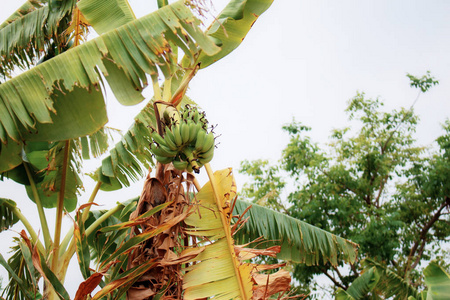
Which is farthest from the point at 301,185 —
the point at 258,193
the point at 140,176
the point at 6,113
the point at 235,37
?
the point at 6,113

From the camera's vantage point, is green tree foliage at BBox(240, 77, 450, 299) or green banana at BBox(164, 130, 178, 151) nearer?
green banana at BBox(164, 130, 178, 151)

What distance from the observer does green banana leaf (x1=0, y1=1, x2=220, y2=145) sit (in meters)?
2.41

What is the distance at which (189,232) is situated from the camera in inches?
84.4

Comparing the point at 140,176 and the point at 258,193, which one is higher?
the point at 258,193

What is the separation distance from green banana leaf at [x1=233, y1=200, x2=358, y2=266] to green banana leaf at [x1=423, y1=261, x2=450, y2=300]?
0.85 m

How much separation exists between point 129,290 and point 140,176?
2.11 m

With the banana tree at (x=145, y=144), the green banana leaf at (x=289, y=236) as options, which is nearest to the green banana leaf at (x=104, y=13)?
the banana tree at (x=145, y=144)

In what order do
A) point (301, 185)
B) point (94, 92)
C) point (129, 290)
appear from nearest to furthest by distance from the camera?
point (129, 290) < point (94, 92) < point (301, 185)

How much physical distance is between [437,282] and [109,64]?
9.33ft

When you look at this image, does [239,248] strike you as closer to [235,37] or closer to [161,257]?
[161,257]

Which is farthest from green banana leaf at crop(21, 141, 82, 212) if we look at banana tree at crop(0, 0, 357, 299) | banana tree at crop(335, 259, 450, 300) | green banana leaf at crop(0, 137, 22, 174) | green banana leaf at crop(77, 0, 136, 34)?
banana tree at crop(335, 259, 450, 300)

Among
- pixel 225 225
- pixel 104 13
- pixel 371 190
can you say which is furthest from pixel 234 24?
pixel 371 190

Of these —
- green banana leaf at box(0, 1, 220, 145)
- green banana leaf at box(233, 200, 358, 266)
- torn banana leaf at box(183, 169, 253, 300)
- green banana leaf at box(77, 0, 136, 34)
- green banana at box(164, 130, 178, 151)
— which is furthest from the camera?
green banana leaf at box(233, 200, 358, 266)

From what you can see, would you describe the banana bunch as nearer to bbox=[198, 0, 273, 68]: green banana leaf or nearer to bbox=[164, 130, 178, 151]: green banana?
bbox=[164, 130, 178, 151]: green banana
